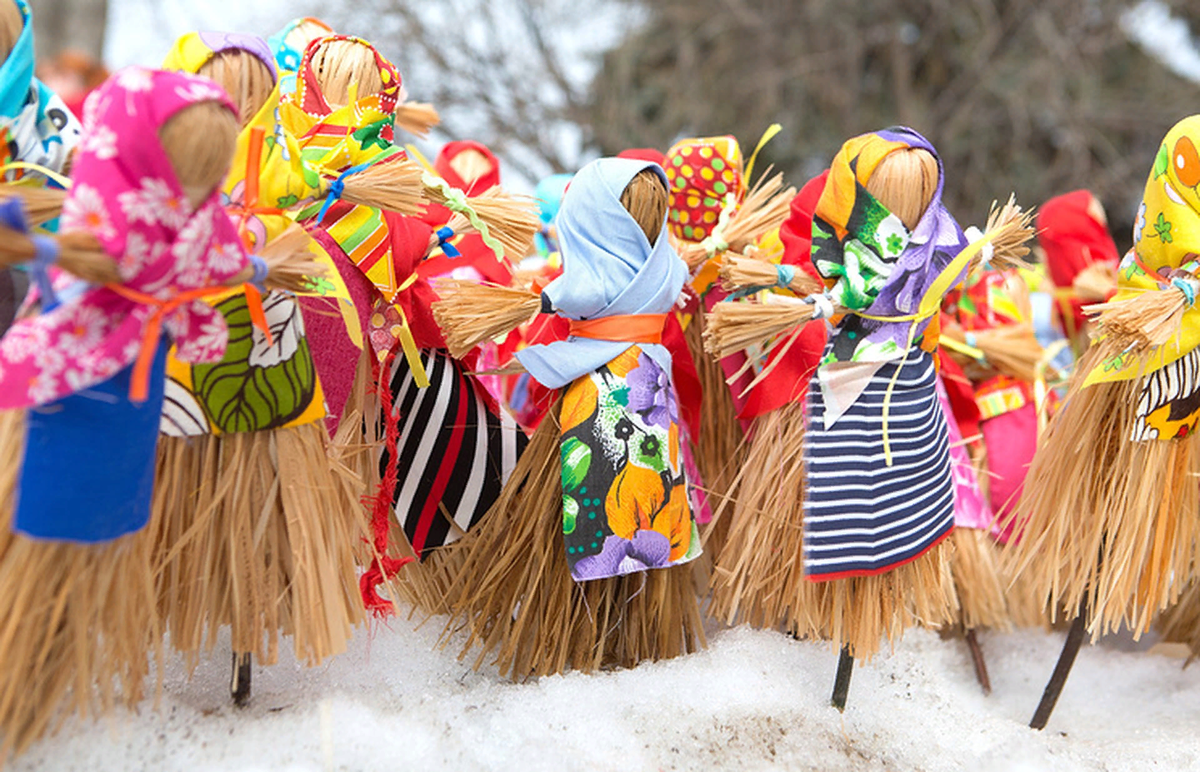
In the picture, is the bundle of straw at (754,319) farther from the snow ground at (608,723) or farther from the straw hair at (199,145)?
the straw hair at (199,145)

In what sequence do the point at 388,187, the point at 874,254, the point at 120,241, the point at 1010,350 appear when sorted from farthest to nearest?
the point at 1010,350, the point at 874,254, the point at 388,187, the point at 120,241

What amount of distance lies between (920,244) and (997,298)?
4.26ft

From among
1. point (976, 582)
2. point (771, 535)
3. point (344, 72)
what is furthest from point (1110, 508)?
point (344, 72)

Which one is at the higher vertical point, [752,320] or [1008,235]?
[1008,235]

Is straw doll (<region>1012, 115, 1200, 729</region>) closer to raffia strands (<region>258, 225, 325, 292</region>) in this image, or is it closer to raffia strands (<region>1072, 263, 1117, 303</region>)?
raffia strands (<region>1072, 263, 1117, 303</region>)

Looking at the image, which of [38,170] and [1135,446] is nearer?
[38,170]

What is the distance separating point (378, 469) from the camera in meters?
2.20

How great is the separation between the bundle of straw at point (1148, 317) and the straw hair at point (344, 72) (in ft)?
5.07

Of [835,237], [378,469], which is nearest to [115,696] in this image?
[378,469]

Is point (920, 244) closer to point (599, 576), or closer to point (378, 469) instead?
point (599, 576)

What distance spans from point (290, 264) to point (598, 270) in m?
0.63

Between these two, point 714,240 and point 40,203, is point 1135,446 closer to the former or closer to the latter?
point 714,240

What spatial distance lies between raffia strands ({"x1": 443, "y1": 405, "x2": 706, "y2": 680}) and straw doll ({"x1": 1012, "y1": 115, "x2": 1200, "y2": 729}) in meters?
0.87

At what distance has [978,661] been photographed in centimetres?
260
